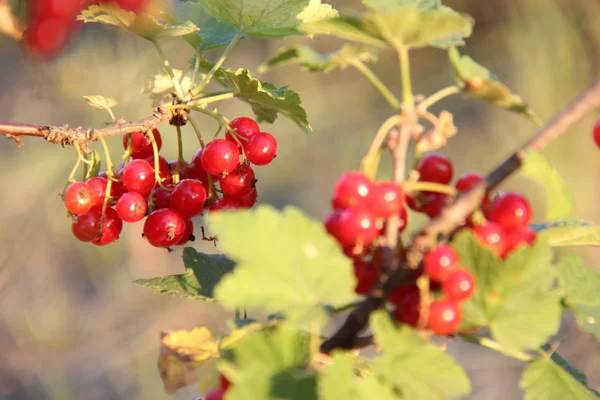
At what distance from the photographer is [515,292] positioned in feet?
1.11

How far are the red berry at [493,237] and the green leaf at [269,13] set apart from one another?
1.11 ft

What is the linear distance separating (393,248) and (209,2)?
38 cm

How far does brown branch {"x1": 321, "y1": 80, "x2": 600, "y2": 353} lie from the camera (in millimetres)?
340

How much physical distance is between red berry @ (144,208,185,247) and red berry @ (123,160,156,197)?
30mm

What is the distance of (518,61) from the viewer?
10.9ft

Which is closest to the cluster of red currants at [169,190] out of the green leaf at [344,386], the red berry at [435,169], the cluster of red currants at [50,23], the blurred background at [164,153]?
A: the red berry at [435,169]

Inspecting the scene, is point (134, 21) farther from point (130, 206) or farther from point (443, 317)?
point (443, 317)

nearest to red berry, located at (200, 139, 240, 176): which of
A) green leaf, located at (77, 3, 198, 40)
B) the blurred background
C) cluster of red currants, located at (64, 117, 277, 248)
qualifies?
cluster of red currants, located at (64, 117, 277, 248)

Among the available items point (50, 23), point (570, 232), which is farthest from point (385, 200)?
point (50, 23)

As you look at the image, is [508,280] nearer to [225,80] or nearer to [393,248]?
[393,248]

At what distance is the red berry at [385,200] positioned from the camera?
343 mm

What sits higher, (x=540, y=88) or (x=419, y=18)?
(x=419, y=18)

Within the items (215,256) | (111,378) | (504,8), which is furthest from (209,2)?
(504,8)

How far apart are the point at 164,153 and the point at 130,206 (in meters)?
2.32
